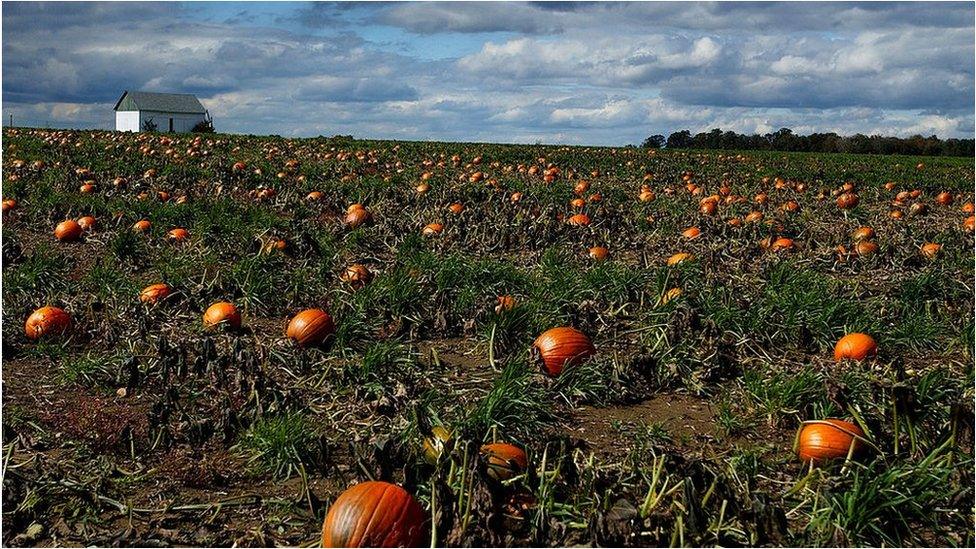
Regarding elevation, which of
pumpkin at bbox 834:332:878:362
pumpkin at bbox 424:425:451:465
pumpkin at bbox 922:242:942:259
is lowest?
pumpkin at bbox 424:425:451:465

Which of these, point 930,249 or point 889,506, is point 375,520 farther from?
point 930,249

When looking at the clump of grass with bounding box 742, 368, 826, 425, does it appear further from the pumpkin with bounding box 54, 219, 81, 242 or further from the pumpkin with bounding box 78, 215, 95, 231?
the pumpkin with bounding box 78, 215, 95, 231

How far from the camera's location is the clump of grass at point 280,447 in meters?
3.91

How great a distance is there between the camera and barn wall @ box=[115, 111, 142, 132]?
324ft

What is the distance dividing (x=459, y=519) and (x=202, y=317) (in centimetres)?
359

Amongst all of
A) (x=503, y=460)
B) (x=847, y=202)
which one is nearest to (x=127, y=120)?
(x=847, y=202)

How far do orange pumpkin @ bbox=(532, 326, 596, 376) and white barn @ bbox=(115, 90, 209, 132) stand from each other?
99622 mm

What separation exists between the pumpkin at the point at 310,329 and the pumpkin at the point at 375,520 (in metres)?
2.36

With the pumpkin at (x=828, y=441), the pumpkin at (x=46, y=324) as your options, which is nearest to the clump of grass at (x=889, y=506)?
the pumpkin at (x=828, y=441)

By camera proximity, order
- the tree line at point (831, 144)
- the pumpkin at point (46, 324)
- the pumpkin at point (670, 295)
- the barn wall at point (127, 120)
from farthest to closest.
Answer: the barn wall at point (127, 120)
the tree line at point (831, 144)
the pumpkin at point (670, 295)
the pumpkin at point (46, 324)

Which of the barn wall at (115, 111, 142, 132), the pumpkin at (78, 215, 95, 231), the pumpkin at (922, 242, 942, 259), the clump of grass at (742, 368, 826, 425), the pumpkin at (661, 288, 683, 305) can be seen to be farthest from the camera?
the barn wall at (115, 111, 142, 132)

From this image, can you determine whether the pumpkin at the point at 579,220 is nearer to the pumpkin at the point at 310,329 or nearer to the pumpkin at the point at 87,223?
the pumpkin at the point at 310,329

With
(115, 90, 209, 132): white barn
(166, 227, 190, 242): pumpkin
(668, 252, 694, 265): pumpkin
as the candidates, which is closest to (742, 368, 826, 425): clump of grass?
(668, 252, 694, 265): pumpkin

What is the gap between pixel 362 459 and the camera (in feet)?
11.5
